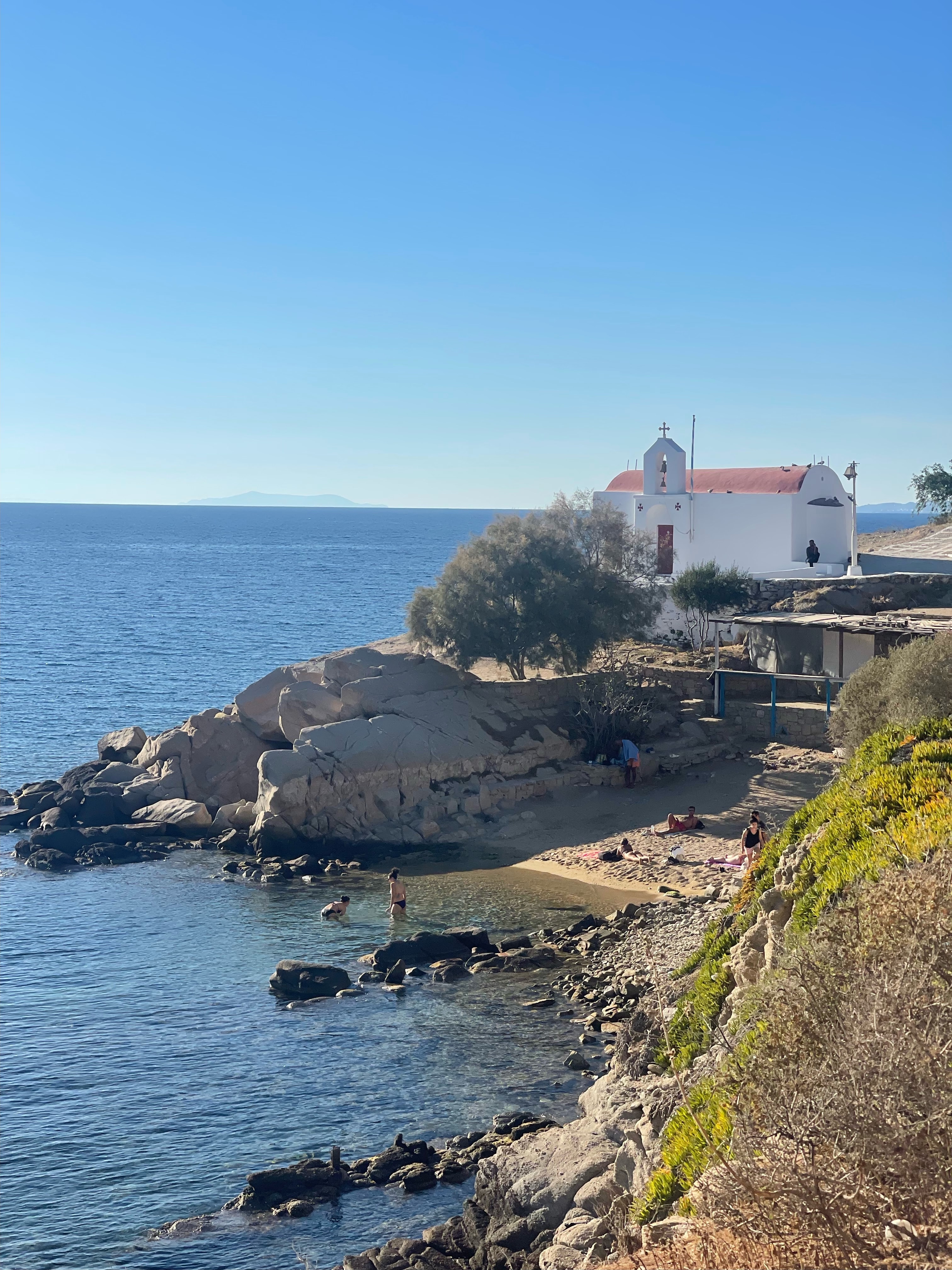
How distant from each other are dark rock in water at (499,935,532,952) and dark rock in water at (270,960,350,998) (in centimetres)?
313

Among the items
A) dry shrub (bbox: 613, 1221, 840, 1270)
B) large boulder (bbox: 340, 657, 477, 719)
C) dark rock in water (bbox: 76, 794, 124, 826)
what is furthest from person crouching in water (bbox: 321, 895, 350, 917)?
dry shrub (bbox: 613, 1221, 840, 1270)

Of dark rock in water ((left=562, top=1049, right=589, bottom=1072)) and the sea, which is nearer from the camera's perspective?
the sea

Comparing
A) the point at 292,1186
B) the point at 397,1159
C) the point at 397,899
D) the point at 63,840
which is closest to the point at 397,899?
the point at 397,899

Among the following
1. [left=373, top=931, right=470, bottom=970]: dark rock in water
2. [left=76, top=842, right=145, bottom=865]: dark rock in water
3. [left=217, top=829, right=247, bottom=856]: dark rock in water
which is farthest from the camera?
[left=217, top=829, right=247, bottom=856]: dark rock in water

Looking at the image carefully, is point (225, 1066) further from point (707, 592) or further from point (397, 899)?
point (707, 592)

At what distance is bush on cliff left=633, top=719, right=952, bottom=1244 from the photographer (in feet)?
17.4

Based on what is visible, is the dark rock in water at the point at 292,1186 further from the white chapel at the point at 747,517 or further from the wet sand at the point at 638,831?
the white chapel at the point at 747,517

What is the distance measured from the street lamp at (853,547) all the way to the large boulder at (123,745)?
25.1 metres

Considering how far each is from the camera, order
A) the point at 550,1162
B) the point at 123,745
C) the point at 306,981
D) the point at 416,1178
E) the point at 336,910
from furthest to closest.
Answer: the point at 123,745 → the point at 336,910 → the point at 306,981 → the point at 416,1178 → the point at 550,1162

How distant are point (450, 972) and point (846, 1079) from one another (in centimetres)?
1601

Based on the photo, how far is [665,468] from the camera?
4409cm

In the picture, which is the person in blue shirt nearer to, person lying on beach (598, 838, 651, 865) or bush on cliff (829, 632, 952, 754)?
person lying on beach (598, 838, 651, 865)

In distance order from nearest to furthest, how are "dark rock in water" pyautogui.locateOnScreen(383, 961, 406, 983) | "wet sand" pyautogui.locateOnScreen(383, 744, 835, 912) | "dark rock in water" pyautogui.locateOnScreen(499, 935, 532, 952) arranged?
"dark rock in water" pyautogui.locateOnScreen(383, 961, 406, 983), "dark rock in water" pyautogui.locateOnScreen(499, 935, 532, 952), "wet sand" pyautogui.locateOnScreen(383, 744, 835, 912)

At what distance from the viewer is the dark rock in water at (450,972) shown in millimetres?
20797
